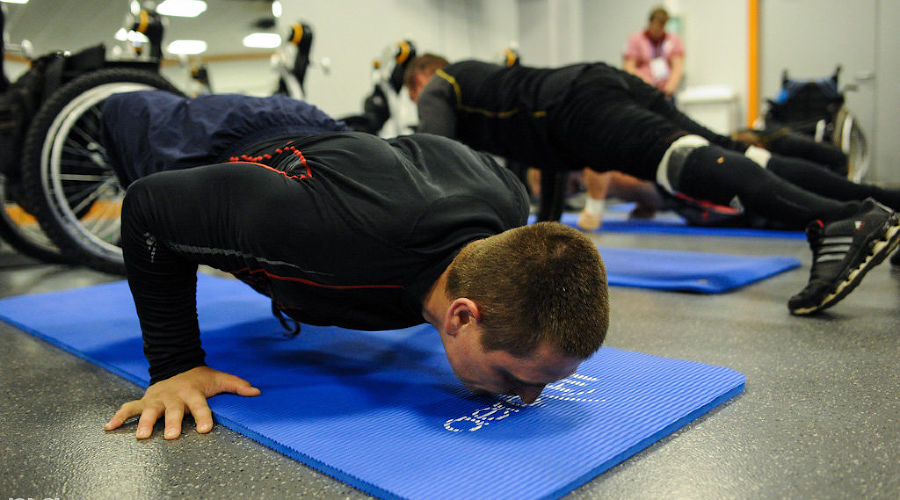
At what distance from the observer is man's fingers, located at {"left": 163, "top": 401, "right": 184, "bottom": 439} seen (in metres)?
1.04

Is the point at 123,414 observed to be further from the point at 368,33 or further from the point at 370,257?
the point at 368,33

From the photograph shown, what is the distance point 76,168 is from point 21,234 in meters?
0.64

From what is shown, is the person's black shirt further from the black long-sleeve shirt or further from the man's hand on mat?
the man's hand on mat

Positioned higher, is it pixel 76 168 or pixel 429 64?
pixel 429 64

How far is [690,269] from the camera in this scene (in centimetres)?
230

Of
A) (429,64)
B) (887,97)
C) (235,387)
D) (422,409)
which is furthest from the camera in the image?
(887,97)

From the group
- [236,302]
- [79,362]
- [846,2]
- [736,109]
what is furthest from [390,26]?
[79,362]

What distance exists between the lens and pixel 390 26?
19.8 feet

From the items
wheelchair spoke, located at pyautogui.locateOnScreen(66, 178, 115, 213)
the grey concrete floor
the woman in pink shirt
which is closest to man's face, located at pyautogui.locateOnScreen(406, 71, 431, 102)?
wheelchair spoke, located at pyautogui.locateOnScreen(66, 178, 115, 213)

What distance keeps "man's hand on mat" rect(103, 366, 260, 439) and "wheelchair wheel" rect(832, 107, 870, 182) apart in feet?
13.7

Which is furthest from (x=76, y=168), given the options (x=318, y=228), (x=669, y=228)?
(x=669, y=228)

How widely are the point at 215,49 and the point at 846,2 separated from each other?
5372mm

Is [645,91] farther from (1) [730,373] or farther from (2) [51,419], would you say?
(2) [51,419]

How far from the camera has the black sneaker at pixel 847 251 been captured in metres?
1.53
